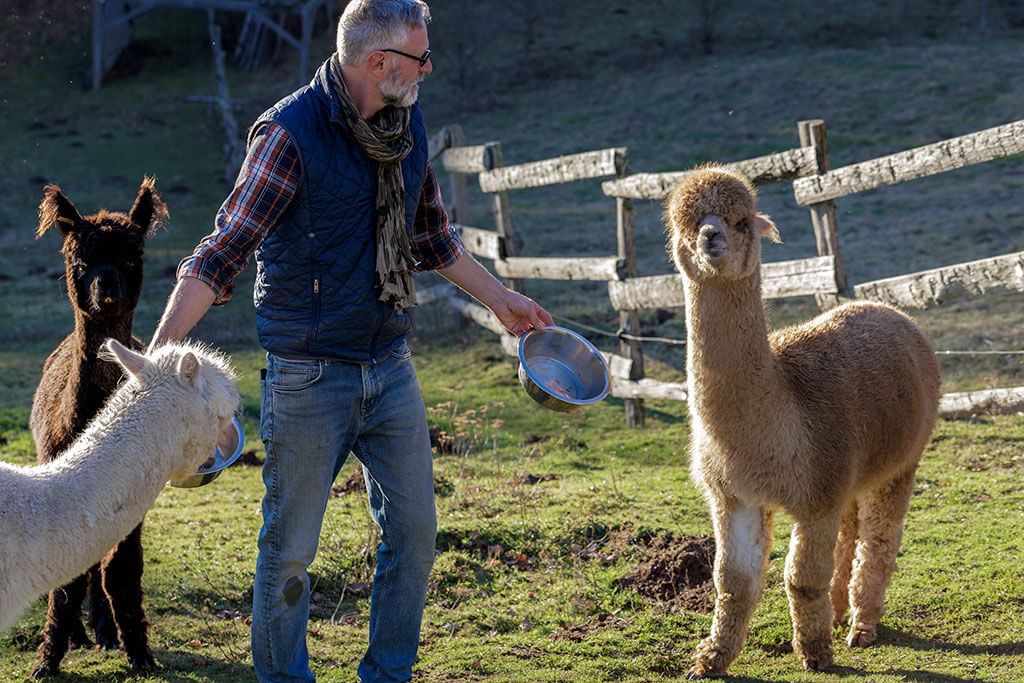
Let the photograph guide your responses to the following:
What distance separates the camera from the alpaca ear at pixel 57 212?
16.2 feet

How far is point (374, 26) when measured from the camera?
3422 mm

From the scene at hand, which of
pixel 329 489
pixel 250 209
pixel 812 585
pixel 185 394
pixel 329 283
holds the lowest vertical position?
pixel 812 585

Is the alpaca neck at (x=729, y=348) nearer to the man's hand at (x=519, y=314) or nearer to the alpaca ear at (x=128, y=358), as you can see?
the man's hand at (x=519, y=314)

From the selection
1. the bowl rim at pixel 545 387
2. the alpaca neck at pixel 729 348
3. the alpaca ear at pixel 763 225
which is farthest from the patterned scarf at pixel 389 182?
the alpaca ear at pixel 763 225

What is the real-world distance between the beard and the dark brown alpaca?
1.98m

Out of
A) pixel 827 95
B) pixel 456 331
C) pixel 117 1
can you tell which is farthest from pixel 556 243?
pixel 117 1

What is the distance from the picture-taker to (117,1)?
30.9 m

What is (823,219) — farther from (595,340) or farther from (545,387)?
(545,387)

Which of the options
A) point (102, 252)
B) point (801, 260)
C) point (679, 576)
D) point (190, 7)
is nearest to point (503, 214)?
point (801, 260)

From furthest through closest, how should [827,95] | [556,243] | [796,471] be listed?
[827,95]
[556,243]
[796,471]

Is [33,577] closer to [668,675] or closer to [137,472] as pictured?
[137,472]

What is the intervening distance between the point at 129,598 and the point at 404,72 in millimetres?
2984

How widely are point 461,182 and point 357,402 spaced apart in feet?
27.4

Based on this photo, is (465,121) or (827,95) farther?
(465,121)
